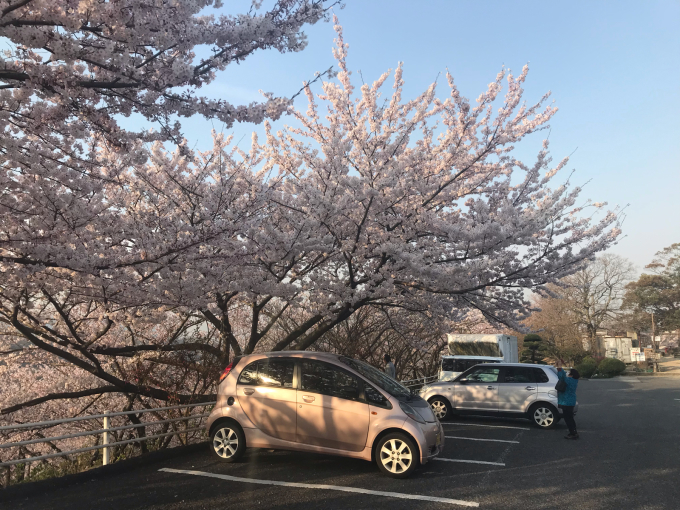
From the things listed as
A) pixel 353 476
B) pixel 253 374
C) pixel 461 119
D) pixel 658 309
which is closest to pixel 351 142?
pixel 461 119

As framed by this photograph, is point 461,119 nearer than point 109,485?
No

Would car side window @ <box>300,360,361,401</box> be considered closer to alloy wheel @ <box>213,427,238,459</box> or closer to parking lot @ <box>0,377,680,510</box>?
parking lot @ <box>0,377,680,510</box>

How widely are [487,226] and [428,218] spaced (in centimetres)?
143

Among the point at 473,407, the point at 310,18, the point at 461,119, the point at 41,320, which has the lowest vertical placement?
the point at 473,407

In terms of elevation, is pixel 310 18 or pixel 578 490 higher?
pixel 310 18

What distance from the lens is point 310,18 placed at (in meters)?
4.67

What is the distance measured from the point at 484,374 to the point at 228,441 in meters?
7.32

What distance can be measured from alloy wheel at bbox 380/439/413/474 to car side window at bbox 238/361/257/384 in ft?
6.96

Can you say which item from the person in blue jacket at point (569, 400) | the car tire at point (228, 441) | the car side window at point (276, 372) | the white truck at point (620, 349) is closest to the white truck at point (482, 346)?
the person in blue jacket at point (569, 400)

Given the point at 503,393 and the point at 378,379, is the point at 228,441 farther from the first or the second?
the point at 503,393

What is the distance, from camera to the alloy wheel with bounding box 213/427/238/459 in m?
6.79

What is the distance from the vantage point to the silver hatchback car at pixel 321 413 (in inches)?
241

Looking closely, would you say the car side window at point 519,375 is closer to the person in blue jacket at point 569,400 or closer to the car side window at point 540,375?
the car side window at point 540,375

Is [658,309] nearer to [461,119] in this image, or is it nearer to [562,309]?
[562,309]
